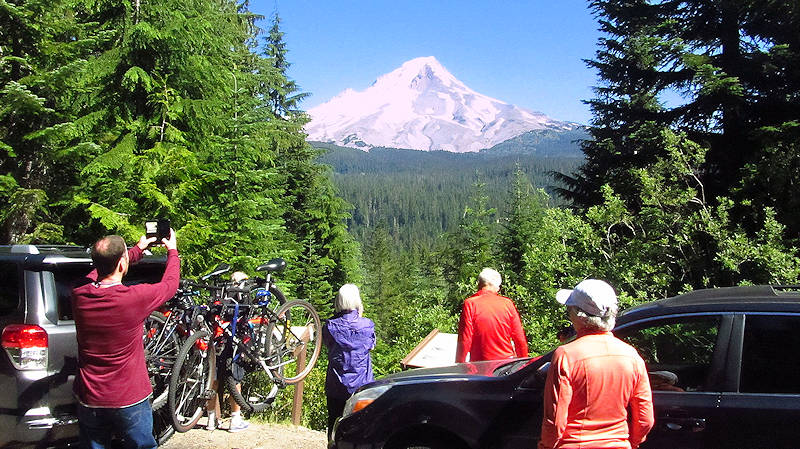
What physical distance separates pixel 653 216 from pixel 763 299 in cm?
1159

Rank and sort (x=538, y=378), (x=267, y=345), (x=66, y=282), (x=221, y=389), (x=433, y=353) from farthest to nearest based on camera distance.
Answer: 1. (x=433, y=353)
2. (x=267, y=345)
3. (x=221, y=389)
4. (x=66, y=282)
5. (x=538, y=378)

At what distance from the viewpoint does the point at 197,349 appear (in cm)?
522

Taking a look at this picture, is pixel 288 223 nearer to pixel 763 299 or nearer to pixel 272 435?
pixel 272 435

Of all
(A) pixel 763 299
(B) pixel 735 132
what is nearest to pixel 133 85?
(A) pixel 763 299

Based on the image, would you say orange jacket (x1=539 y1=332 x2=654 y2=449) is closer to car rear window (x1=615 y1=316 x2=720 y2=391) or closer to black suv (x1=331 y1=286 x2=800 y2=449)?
black suv (x1=331 y1=286 x2=800 y2=449)

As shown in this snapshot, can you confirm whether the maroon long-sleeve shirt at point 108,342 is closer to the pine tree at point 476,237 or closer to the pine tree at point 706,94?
the pine tree at point 706,94

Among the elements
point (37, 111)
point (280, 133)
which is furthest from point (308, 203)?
point (37, 111)

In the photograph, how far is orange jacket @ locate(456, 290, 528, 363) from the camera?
5445 millimetres

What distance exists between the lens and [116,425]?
10.9 ft

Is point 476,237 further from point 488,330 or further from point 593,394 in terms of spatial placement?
point 593,394

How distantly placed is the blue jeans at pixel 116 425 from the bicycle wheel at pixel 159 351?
1522mm

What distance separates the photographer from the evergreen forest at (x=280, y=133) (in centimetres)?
942

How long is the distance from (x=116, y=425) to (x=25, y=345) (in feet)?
3.93

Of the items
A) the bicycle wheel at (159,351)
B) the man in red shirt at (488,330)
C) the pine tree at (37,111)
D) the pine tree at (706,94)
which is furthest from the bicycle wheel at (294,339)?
the pine tree at (706,94)
